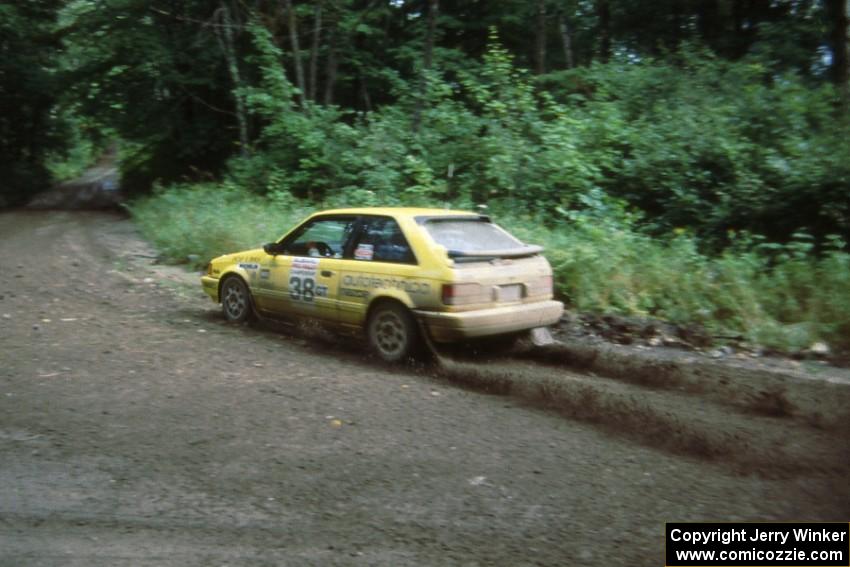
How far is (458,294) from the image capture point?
716cm

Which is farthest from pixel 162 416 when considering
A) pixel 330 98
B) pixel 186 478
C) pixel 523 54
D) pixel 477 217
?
pixel 523 54

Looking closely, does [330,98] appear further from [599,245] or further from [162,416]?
[162,416]

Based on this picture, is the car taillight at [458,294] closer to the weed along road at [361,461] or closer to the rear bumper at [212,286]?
the weed along road at [361,461]

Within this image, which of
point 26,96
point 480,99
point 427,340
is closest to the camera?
point 427,340

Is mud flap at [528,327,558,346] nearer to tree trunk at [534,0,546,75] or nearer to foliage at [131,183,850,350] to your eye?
foliage at [131,183,850,350]

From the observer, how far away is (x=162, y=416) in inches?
228

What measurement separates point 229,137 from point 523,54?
1105 centimetres

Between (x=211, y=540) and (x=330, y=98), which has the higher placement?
(x=330, y=98)

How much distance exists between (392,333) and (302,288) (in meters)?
1.41

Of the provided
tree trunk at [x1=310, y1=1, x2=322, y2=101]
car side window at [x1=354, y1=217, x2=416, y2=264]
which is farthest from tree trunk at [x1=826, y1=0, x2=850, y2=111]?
tree trunk at [x1=310, y1=1, x2=322, y2=101]

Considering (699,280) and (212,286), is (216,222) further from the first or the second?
(699,280)

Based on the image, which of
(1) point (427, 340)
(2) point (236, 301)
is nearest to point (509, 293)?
(1) point (427, 340)

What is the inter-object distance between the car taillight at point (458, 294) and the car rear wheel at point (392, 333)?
0.49 metres

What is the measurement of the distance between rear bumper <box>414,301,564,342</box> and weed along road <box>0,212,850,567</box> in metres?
0.35
